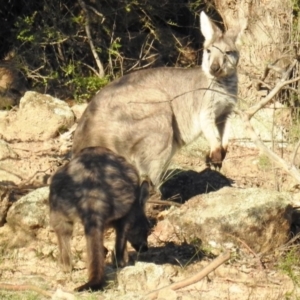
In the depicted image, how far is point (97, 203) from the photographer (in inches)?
Answer: 259

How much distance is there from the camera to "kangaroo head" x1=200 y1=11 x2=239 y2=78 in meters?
9.55

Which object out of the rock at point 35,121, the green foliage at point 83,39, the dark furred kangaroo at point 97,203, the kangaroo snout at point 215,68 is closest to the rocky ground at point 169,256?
the dark furred kangaroo at point 97,203

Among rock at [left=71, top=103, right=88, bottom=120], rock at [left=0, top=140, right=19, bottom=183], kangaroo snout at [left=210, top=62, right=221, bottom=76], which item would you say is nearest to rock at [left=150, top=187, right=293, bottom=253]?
kangaroo snout at [left=210, top=62, right=221, bottom=76]

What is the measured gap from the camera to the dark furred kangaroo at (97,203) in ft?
21.4

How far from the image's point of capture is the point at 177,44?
44.0 feet

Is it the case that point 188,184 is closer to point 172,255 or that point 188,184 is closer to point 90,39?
point 172,255

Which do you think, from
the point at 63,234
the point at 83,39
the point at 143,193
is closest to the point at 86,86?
the point at 83,39

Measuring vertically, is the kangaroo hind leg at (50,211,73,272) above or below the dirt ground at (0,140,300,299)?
above

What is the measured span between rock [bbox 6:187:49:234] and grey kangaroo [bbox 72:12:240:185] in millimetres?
906

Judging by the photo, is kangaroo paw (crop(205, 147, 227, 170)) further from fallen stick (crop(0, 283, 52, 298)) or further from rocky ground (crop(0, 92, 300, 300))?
fallen stick (crop(0, 283, 52, 298))

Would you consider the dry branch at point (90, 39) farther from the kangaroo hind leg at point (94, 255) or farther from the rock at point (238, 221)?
the kangaroo hind leg at point (94, 255)

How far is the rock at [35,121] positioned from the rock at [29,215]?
126 inches

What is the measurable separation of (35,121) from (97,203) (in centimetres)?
465

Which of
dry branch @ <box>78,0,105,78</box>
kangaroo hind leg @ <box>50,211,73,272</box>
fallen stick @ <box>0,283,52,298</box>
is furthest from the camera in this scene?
dry branch @ <box>78,0,105,78</box>
